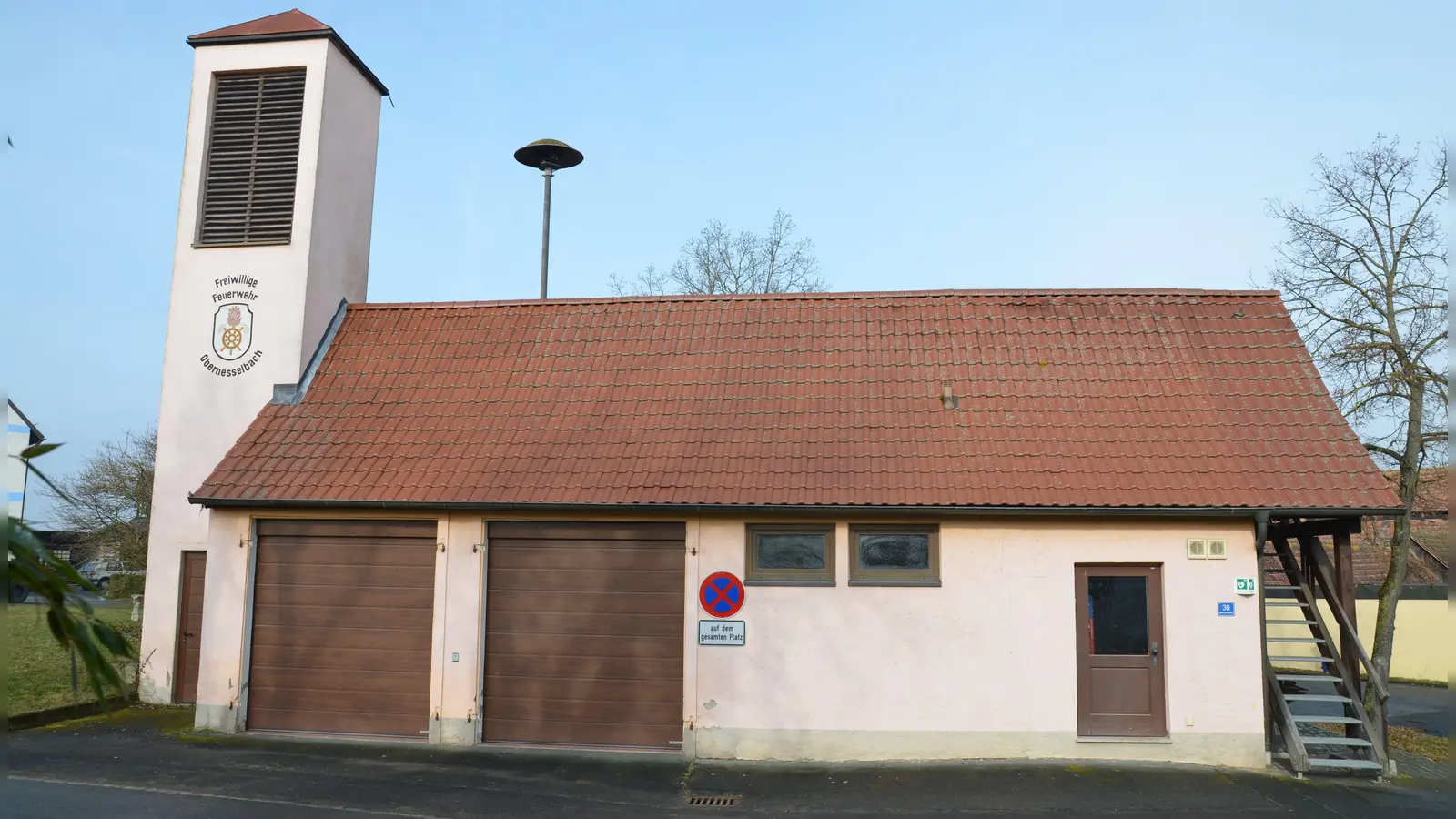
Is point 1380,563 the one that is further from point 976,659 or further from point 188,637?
point 188,637

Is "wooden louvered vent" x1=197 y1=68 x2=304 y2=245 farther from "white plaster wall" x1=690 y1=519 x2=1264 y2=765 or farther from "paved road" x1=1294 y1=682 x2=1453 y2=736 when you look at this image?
"paved road" x1=1294 y1=682 x2=1453 y2=736

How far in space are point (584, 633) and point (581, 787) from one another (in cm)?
218

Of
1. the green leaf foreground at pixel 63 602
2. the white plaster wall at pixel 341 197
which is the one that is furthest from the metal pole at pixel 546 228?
the green leaf foreground at pixel 63 602

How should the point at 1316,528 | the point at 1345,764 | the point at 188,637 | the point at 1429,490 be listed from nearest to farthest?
the point at 1345,764, the point at 1316,528, the point at 188,637, the point at 1429,490

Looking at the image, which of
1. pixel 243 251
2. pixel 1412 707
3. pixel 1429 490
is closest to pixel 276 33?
pixel 243 251

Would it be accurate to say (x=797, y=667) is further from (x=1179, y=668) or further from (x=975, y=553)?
(x=1179, y=668)

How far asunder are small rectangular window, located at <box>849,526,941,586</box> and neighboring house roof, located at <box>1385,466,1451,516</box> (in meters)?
8.04

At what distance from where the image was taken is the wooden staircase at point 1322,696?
10.6 metres

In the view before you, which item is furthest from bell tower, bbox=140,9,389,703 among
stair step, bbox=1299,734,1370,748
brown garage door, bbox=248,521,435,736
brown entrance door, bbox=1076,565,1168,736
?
stair step, bbox=1299,734,1370,748

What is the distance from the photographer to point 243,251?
14734 mm

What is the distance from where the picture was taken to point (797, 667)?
11.2 meters

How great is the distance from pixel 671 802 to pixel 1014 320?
8044 mm

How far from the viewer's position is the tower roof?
49.3 feet

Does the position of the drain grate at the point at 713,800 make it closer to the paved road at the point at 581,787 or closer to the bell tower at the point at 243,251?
the paved road at the point at 581,787
